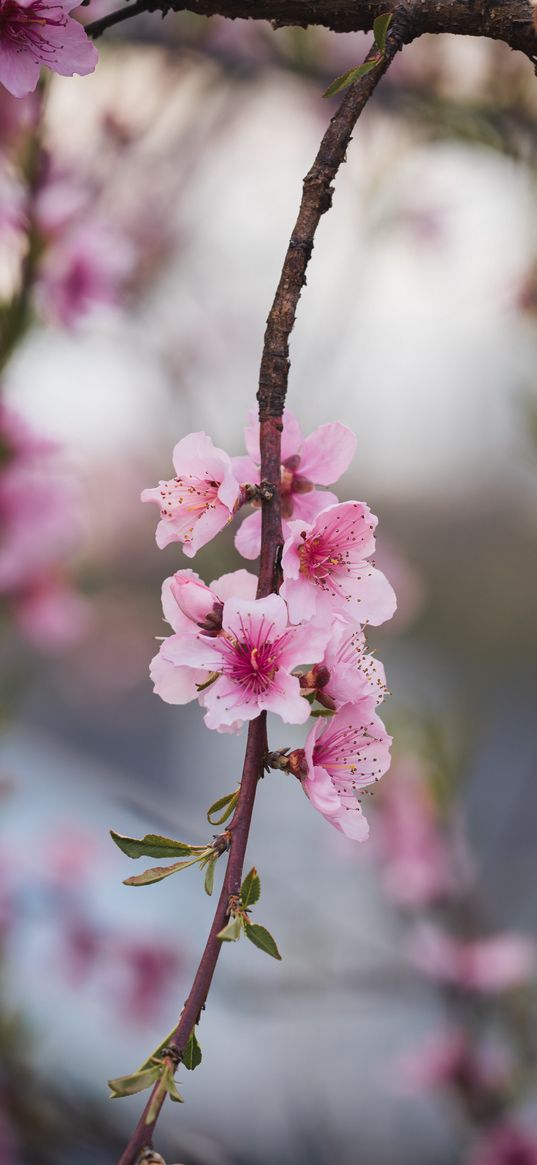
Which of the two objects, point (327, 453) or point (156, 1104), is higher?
point (327, 453)

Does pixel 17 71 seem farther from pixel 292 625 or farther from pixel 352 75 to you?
pixel 292 625

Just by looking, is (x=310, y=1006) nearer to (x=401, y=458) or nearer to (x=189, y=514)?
(x=189, y=514)

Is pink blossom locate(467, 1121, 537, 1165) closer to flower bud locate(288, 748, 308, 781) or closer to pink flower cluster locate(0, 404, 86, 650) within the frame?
pink flower cluster locate(0, 404, 86, 650)

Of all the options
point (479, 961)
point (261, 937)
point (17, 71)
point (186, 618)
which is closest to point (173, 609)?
point (186, 618)

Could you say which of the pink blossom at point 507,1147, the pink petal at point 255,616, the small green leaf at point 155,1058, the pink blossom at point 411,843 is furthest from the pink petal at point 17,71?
the pink blossom at point 507,1147

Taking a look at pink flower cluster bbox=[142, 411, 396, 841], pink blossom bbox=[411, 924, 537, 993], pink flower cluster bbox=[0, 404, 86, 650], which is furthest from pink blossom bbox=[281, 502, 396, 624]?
pink blossom bbox=[411, 924, 537, 993]

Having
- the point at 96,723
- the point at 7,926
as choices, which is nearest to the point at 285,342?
the point at 7,926

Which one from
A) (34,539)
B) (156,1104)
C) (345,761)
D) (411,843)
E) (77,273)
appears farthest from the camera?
(411,843)
